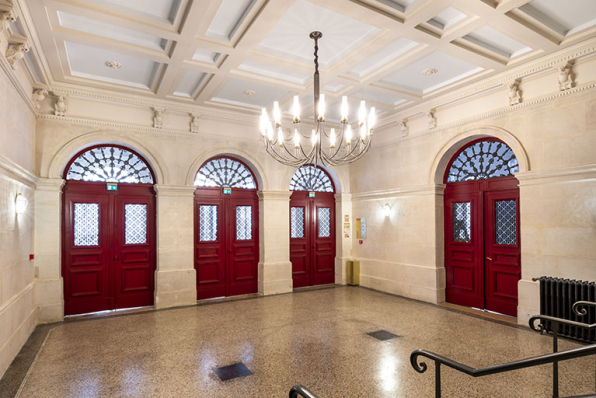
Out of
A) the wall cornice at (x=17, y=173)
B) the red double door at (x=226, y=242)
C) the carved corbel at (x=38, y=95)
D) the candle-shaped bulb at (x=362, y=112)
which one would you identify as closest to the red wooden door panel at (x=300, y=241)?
the red double door at (x=226, y=242)

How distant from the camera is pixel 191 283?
673 centimetres

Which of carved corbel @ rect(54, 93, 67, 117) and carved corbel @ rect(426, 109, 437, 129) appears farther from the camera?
carved corbel @ rect(426, 109, 437, 129)

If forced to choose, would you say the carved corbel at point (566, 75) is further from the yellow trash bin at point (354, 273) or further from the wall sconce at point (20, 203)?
the wall sconce at point (20, 203)

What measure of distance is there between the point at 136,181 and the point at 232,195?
1.81 m

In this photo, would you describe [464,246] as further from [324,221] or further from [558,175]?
[324,221]

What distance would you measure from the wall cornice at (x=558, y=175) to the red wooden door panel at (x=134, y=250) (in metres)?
6.09

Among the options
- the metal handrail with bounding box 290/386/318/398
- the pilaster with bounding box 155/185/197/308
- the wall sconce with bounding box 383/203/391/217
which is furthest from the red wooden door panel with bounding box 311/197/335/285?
the metal handrail with bounding box 290/386/318/398

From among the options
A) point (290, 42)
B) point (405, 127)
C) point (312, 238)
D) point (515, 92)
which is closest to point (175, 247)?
point (312, 238)

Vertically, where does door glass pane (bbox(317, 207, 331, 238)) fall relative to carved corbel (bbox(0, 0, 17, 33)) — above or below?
below

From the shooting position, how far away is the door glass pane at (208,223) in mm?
7129

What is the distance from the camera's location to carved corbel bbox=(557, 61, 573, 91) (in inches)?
186

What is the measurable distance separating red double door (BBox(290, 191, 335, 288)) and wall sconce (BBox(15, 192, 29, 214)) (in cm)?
483

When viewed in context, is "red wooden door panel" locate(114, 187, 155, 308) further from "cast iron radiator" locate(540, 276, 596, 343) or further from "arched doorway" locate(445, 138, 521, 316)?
"cast iron radiator" locate(540, 276, 596, 343)

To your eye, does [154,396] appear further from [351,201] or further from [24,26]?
[351,201]
